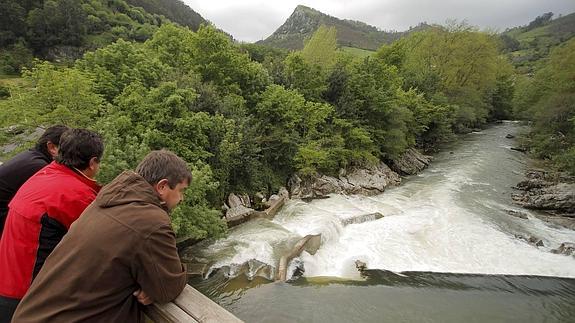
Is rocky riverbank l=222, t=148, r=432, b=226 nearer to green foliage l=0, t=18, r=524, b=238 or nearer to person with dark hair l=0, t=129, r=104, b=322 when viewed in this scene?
green foliage l=0, t=18, r=524, b=238

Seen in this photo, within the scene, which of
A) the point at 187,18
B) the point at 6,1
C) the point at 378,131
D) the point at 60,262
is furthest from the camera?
the point at 187,18

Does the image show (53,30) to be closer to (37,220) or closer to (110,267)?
(37,220)

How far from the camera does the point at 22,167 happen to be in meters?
3.18

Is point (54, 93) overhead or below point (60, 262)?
below

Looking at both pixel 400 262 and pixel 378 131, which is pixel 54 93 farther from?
pixel 378 131

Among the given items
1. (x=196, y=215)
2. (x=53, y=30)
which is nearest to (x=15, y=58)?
(x=53, y=30)

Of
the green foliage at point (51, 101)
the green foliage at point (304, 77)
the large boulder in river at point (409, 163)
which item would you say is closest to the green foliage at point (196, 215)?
the green foliage at point (51, 101)

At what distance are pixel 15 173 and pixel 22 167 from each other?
79 millimetres

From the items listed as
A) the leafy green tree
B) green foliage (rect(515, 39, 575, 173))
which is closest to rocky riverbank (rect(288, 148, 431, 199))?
green foliage (rect(515, 39, 575, 173))

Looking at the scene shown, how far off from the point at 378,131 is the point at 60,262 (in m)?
23.5

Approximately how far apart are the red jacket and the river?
6736mm

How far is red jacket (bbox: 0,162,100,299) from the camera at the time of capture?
2.30 m

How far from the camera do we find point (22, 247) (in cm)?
237

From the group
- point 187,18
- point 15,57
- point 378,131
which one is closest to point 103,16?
point 15,57
